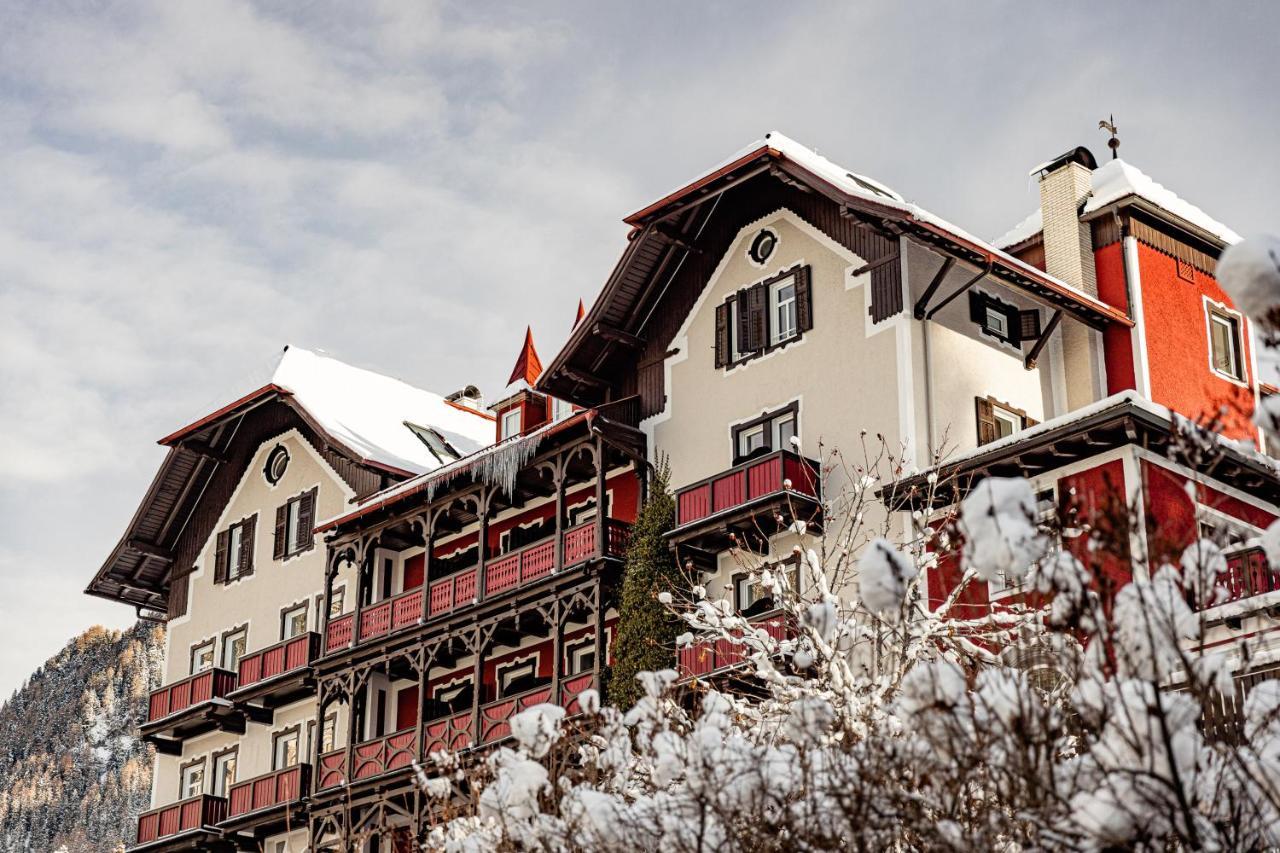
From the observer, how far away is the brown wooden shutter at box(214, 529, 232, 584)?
4747 cm

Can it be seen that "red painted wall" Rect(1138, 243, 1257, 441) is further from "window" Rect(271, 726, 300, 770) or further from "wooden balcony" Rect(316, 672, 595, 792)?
"window" Rect(271, 726, 300, 770)

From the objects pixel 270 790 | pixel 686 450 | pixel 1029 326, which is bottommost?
pixel 270 790

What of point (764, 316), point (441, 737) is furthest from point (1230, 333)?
point (441, 737)

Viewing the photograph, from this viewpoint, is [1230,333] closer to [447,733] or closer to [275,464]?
[447,733]

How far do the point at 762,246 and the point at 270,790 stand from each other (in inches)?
644

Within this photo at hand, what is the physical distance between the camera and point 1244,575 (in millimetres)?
26750

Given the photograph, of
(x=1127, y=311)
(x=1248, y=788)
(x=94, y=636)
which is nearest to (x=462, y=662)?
(x=1127, y=311)

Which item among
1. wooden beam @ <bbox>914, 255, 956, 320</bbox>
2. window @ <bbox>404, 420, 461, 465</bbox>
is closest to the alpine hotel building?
wooden beam @ <bbox>914, 255, 956, 320</bbox>

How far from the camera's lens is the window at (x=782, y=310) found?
116 ft

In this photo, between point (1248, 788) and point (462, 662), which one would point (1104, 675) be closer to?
point (1248, 788)

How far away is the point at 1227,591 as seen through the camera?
1053 inches

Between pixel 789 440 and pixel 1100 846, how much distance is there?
23.5 metres

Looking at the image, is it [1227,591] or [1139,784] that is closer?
[1139,784]

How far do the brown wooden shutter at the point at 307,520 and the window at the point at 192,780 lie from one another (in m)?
6.12
